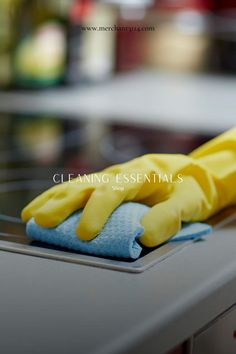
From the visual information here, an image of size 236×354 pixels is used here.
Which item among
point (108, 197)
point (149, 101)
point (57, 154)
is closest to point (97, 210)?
point (108, 197)

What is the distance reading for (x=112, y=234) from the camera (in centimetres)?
67

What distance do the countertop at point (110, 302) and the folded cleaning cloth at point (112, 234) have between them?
0.09 ft

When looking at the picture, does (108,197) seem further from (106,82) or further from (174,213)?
(106,82)

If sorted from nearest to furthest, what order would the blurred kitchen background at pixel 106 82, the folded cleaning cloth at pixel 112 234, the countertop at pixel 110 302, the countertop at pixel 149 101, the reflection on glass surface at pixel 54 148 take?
the countertop at pixel 110 302 → the folded cleaning cloth at pixel 112 234 → the reflection on glass surface at pixel 54 148 → the blurred kitchen background at pixel 106 82 → the countertop at pixel 149 101

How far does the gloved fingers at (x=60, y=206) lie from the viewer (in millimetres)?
690

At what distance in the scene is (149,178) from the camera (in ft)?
2.41

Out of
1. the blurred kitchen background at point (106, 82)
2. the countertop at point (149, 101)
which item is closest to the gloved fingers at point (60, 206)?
the blurred kitchen background at point (106, 82)

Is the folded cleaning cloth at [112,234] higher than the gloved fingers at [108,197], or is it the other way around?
the gloved fingers at [108,197]

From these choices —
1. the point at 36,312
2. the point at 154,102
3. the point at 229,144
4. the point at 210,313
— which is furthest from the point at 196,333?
the point at 154,102

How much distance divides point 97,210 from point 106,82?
3.63ft

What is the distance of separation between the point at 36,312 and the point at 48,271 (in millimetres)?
84

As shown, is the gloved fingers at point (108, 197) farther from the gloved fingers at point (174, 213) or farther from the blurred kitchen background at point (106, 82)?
the blurred kitchen background at point (106, 82)

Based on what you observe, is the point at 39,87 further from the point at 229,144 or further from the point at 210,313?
the point at 210,313

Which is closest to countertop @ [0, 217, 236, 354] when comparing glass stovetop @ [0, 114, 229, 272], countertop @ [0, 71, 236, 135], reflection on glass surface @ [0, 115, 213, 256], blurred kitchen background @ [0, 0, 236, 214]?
glass stovetop @ [0, 114, 229, 272]
